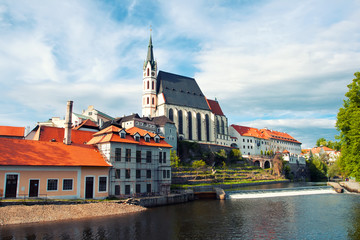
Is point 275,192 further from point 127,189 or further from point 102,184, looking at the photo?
point 102,184

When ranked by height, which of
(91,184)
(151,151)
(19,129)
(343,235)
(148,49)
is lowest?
(343,235)

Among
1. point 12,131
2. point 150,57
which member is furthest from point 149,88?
point 12,131

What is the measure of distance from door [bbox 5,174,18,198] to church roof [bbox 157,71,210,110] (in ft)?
219

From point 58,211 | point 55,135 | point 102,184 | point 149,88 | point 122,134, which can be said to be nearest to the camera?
point 58,211

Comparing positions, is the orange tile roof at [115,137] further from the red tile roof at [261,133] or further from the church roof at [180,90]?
the red tile roof at [261,133]

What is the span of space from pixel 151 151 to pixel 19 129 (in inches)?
1469

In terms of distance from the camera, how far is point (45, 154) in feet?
131

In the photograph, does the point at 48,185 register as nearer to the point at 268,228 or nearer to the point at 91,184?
the point at 91,184

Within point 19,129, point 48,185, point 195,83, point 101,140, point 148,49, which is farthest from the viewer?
point 195,83

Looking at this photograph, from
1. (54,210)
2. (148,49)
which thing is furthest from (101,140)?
(148,49)

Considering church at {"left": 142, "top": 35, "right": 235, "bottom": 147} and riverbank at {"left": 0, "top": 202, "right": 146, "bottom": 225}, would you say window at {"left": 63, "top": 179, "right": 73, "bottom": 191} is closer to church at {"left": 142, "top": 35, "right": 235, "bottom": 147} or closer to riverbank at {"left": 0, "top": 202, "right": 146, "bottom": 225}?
riverbank at {"left": 0, "top": 202, "right": 146, "bottom": 225}

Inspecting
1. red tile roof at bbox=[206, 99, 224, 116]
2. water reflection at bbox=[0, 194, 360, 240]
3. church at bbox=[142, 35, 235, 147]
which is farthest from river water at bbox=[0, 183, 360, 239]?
red tile roof at bbox=[206, 99, 224, 116]

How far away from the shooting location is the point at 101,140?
46.1 metres

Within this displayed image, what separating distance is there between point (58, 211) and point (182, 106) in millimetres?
73157
